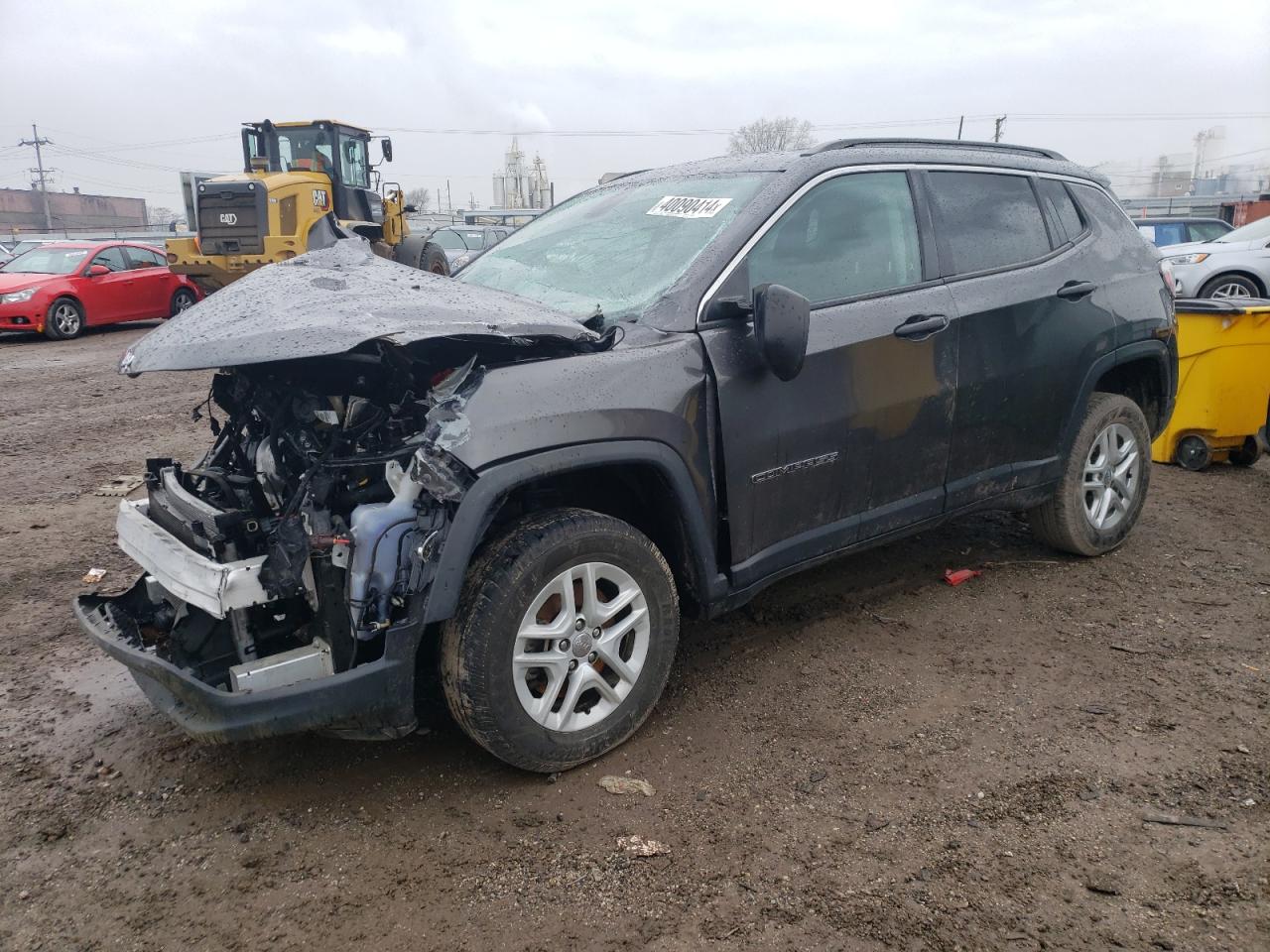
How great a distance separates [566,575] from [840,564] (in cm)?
226

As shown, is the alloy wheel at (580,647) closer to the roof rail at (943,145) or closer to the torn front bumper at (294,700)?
the torn front bumper at (294,700)

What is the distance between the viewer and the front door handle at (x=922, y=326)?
3.50 m

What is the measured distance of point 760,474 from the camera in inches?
124

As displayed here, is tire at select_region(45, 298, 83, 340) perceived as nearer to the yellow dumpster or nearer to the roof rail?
the roof rail

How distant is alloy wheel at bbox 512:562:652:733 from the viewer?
2.74 metres

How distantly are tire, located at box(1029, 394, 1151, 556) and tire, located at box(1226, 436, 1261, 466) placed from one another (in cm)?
214

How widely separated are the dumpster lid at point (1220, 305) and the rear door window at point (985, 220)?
2.25m

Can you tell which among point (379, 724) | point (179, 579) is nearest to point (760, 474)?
point (379, 724)

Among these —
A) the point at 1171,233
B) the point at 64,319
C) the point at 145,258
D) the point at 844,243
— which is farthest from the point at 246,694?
the point at 1171,233

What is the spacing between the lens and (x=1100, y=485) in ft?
14.9

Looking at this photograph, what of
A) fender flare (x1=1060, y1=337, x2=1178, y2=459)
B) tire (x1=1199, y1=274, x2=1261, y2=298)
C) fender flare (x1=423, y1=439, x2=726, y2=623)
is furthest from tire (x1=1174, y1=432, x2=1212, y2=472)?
tire (x1=1199, y1=274, x2=1261, y2=298)

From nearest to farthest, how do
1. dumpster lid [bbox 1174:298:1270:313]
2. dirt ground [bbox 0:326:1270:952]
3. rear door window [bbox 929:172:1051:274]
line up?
dirt ground [bbox 0:326:1270:952] → rear door window [bbox 929:172:1051:274] → dumpster lid [bbox 1174:298:1270:313]

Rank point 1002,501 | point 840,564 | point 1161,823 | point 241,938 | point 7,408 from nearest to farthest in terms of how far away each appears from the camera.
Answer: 1. point 241,938
2. point 1161,823
3. point 1002,501
4. point 840,564
5. point 7,408

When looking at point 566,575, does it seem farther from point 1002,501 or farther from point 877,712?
point 1002,501
